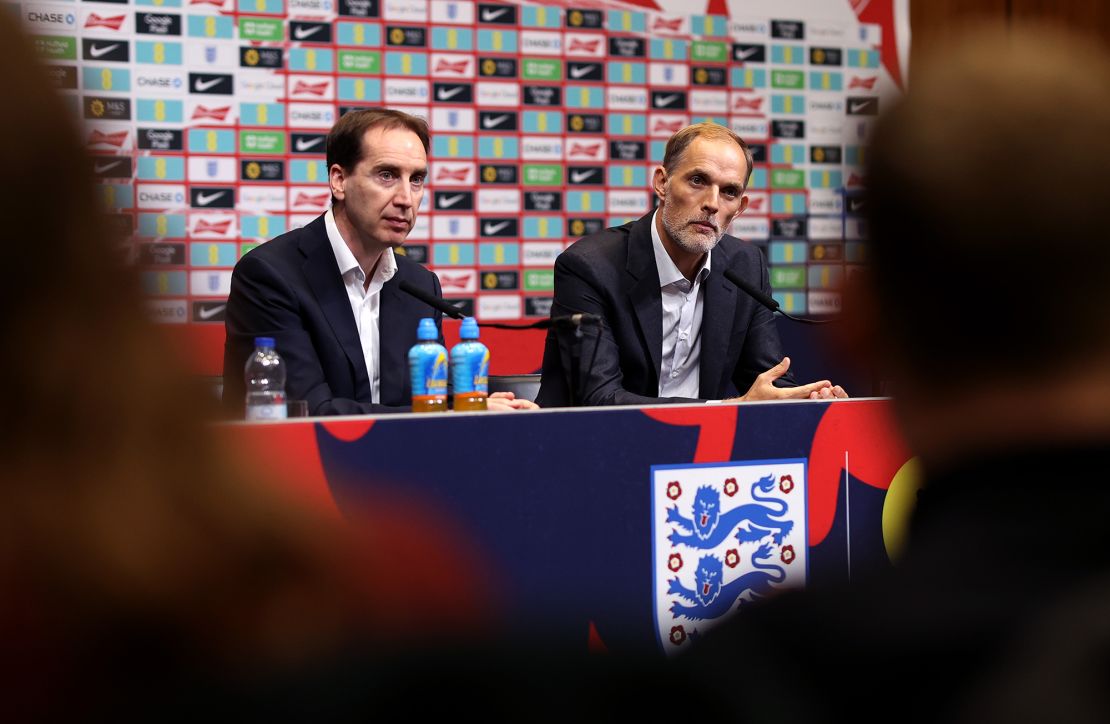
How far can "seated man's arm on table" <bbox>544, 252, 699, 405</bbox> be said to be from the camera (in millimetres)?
2482

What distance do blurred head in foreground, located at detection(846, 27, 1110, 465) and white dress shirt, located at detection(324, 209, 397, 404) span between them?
2.22 metres

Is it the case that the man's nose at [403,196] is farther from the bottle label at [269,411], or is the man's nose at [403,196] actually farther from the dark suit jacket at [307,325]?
the bottle label at [269,411]

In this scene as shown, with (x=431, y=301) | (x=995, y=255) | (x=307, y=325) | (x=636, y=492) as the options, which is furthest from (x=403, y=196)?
(x=995, y=255)

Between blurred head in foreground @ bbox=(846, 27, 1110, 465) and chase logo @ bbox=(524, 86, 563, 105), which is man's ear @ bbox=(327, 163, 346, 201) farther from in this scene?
blurred head in foreground @ bbox=(846, 27, 1110, 465)

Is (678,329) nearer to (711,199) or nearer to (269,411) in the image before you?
(711,199)

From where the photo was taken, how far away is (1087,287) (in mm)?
529

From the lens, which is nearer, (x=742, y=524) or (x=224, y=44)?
(x=742, y=524)

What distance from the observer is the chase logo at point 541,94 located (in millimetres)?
4363

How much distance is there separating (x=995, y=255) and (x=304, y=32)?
12.9ft

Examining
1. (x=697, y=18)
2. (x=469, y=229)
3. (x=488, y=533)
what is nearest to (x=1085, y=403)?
(x=488, y=533)

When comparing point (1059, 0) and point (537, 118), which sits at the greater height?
point (1059, 0)

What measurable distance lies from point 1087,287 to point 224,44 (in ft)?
13.0

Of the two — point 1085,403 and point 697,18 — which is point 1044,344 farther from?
point 697,18

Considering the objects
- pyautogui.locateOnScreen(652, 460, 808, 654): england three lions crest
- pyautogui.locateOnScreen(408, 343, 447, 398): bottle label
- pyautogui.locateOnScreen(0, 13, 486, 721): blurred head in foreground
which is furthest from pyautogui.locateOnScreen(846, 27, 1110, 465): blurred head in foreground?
pyautogui.locateOnScreen(408, 343, 447, 398): bottle label
